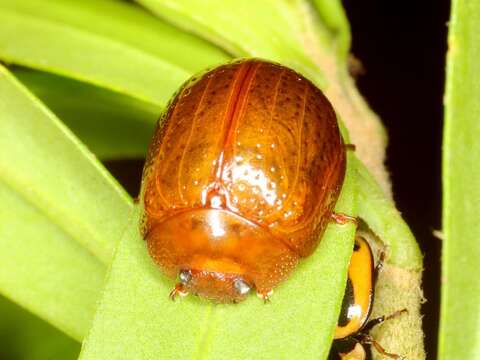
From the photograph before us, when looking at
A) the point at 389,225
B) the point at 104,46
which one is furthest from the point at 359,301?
the point at 104,46

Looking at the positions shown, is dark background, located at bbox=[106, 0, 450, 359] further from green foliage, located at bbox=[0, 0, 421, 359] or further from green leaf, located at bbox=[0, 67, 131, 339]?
green leaf, located at bbox=[0, 67, 131, 339]

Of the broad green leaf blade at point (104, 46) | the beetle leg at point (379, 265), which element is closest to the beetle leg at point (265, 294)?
the beetle leg at point (379, 265)

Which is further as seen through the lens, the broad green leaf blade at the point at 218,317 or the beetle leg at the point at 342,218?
the beetle leg at the point at 342,218

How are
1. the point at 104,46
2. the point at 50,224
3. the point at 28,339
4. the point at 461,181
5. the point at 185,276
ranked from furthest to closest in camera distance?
1. the point at 28,339
2. the point at 104,46
3. the point at 50,224
4. the point at 185,276
5. the point at 461,181

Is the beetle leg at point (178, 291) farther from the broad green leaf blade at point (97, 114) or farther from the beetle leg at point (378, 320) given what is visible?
the broad green leaf blade at point (97, 114)

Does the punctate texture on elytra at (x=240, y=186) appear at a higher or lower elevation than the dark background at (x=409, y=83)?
lower

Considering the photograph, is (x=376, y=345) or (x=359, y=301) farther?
(x=359, y=301)

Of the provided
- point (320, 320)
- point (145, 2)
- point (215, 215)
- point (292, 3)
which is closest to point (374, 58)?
point (292, 3)

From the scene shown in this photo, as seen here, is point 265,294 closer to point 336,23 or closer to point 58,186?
point 58,186
